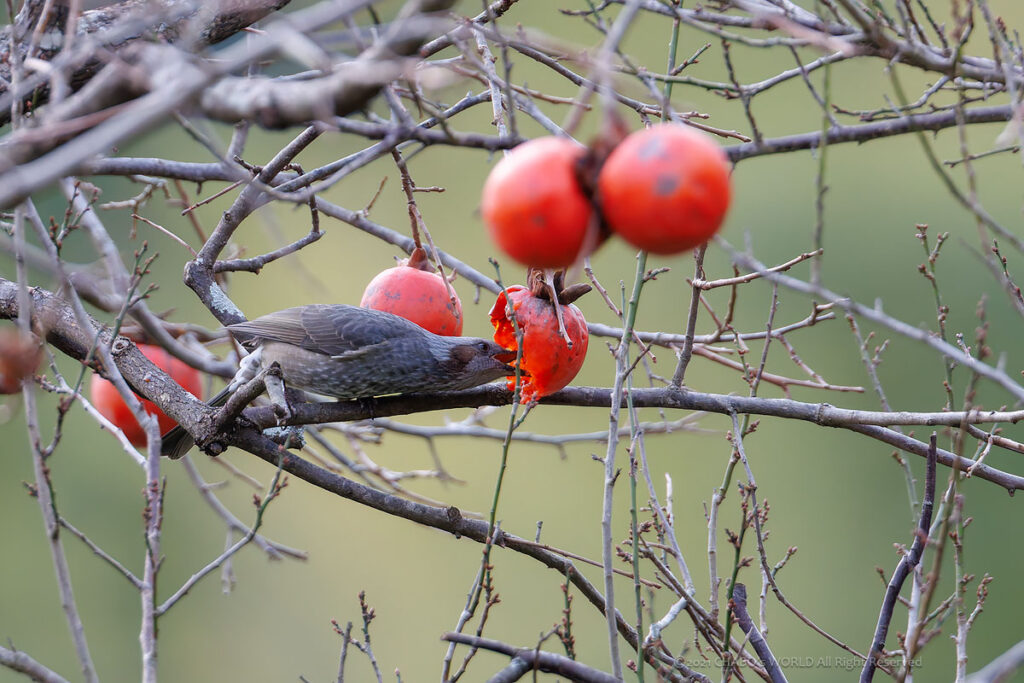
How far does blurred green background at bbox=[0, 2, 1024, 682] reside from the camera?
16.4 ft

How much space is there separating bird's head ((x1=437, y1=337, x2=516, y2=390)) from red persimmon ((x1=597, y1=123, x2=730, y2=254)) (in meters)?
1.13

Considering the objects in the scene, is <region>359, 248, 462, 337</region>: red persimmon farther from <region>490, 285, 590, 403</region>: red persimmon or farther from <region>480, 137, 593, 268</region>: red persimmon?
<region>480, 137, 593, 268</region>: red persimmon

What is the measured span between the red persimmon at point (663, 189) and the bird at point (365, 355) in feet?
3.70

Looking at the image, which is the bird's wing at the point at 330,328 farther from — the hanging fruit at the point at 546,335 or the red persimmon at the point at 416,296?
the hanging fruit at the point at 546,335

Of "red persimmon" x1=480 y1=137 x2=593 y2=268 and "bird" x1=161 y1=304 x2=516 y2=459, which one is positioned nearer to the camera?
"red persimmon" x1=480 y1=137 x2=593 y2=268

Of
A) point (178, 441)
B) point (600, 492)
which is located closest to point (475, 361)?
point (178, 441)

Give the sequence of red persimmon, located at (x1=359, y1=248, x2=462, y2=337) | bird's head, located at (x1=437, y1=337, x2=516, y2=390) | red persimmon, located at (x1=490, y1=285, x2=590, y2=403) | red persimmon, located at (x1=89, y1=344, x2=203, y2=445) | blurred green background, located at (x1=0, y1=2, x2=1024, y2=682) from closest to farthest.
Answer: red persimmon, located at (x1=490, y1=285, x2=590, y2=403)
bird's head, located at (x1=437, y1=337, x2=516, y2=390)
red persimmon, located at (x1=359, y1=248, x2=462, y2=337)
red persimmon, located at (x1=89, y1=344, x2=203, y2=445)
blurred green background, located at (x1=0, y1=2, x2=1024, y2=682)

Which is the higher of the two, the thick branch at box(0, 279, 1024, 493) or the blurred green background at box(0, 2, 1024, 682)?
the blurred green background at box(0, 2, 1024, 682)

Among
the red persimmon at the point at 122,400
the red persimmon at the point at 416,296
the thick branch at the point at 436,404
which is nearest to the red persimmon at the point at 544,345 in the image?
the thick branch at the point at 436,404

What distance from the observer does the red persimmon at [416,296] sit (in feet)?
7.36

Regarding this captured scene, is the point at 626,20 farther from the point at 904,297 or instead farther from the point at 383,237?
the point at 904,297

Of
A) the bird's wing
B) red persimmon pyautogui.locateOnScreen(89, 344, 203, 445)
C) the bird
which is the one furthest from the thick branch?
red persimmon pyautogui.locateOnScreen(89, 344, 203, 445)

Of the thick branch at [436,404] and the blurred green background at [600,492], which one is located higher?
the blurred green background at [600,492]

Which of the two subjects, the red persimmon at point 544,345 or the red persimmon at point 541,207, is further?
the red persimmon at point 544,345
